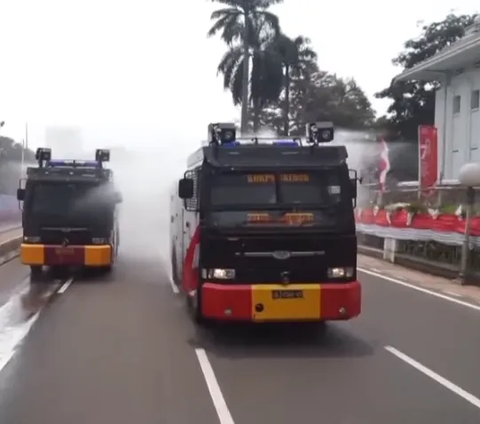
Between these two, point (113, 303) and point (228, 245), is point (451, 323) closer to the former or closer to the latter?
point (228, 245)

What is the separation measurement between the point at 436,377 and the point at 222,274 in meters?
2.94

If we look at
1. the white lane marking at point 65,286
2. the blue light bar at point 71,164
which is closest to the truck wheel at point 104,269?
the white lane marking at point 65,286

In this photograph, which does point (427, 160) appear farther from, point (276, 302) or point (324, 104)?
point (324, 104)

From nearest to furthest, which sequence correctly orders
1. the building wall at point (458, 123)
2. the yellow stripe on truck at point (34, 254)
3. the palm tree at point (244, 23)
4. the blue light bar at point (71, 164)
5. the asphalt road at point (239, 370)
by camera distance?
the asphalt road at point (239, 370)
the yellow stripe on truck at point (34, 254)
the blue light bar at point (71, 164)
the building wall at point (458, 123)
the palm tree at point (244, 23)

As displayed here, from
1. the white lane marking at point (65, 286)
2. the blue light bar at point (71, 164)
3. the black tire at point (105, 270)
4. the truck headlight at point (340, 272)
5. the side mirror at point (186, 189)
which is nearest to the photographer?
the truck headlight at point (340, 272)

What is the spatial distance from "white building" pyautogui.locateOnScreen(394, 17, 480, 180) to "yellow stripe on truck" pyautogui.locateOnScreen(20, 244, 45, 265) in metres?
22.4

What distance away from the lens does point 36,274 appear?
19.6 meters

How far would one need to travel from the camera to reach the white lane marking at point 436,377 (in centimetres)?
773

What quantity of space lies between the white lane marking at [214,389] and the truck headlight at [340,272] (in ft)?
6.13

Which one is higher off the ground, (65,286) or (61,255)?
(61,255)

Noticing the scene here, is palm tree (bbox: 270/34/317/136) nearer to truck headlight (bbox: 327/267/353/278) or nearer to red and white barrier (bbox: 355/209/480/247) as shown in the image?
red and white barrier (bbox: 355/209/480/247)

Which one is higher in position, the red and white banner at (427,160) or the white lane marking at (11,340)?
the red and white banner at (427,160)

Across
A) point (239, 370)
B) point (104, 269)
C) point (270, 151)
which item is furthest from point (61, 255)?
point (239, 370)

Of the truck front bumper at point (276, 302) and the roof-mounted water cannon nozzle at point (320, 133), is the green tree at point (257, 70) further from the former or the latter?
the truck front bumper at point (276, 302)
